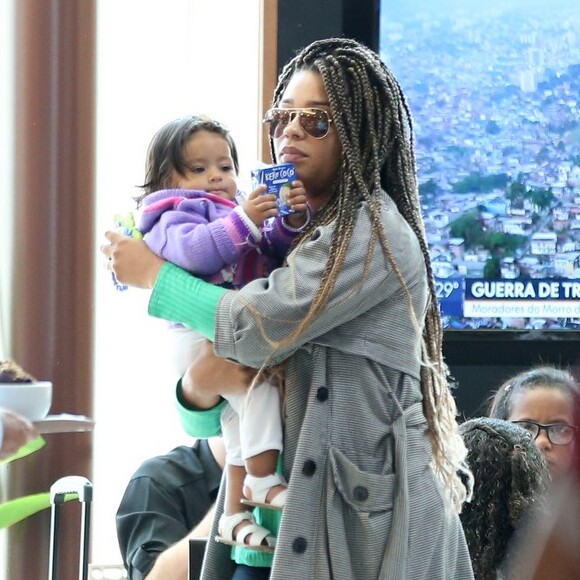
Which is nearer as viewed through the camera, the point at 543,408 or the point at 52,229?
the point at 543,408

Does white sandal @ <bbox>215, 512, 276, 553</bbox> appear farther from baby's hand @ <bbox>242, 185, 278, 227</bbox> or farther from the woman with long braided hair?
baby's hand @ <bbox>242, 185, 278, 227</bbox>

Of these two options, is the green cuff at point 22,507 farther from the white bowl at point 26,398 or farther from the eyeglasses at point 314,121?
the eyeglasses at point 314,121

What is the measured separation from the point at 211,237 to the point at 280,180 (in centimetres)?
15

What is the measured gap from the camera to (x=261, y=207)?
1.96m

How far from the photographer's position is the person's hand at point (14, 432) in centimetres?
225

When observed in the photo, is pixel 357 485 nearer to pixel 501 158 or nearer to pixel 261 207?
pixel 261 207

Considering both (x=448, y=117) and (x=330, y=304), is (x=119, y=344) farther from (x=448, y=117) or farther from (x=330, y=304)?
(x=330, y=304)

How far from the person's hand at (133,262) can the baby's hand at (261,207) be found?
171mm

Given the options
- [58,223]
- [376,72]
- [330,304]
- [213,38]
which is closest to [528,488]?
[330,304]

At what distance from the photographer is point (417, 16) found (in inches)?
138

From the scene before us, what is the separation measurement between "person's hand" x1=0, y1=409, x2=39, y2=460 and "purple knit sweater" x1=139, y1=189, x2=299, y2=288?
0.47m

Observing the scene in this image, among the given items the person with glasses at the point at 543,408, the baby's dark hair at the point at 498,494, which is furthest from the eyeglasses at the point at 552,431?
the baby's dark hair at the point at 498,494

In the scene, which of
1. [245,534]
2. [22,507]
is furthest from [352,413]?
[22,507]

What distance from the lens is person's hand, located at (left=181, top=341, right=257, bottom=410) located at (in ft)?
6.39
